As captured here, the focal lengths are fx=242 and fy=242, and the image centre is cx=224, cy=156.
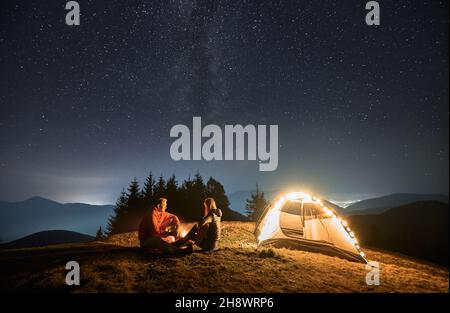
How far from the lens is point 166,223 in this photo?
26.0 ft

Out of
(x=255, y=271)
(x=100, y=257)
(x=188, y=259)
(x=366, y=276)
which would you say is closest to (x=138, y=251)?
(x=100, y=257)

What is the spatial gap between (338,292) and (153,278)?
433cm

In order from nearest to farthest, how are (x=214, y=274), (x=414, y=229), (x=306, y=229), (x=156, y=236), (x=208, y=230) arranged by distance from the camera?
(x=214, y=274) → (x=156, y=236) → (x=208, y=230) → (x=306, y=229) → (x=414, y=229)

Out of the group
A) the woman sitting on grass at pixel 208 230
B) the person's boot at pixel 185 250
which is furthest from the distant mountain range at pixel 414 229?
the person's boot at pixel 185 250

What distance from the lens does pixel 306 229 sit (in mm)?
9570

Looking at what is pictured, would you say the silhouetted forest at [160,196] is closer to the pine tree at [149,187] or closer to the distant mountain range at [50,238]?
the pine tree at [149,187]

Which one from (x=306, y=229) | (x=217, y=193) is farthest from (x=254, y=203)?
(x=306, y=229)

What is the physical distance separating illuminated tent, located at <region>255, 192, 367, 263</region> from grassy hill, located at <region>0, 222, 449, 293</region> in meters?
0.67

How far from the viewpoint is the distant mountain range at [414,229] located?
990 inches

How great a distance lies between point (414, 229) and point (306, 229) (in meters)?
41.5

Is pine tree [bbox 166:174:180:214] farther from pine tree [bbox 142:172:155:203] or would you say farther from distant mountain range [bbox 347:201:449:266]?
distant mountain range [bbox 347:201:449:266]

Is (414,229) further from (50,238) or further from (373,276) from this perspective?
(50,238)

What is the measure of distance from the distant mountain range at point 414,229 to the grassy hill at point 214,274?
40.6ft
